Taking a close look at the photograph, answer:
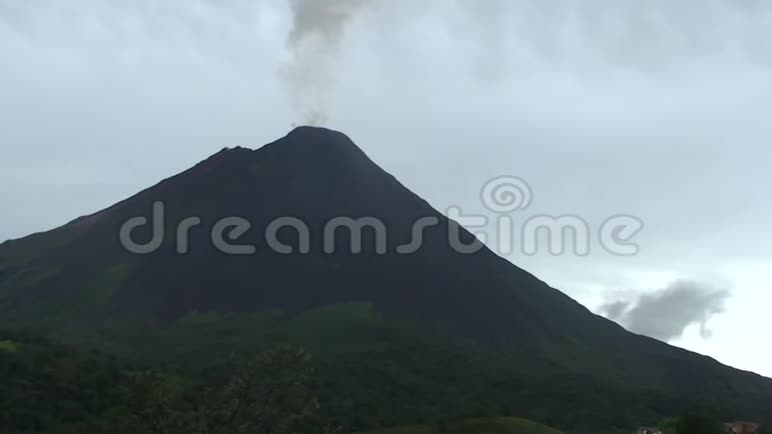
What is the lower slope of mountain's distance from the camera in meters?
97.8

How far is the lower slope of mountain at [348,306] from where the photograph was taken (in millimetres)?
97812

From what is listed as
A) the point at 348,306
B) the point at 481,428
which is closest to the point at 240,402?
the point at 481,428

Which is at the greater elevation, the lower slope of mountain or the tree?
the lower slope of mountain

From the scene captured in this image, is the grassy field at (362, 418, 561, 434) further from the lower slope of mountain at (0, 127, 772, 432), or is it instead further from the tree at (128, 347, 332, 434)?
the tree at (128, 347, 332, 434)

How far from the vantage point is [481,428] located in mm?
69750

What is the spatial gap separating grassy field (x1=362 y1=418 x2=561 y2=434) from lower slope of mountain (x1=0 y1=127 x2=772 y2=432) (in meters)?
4.70

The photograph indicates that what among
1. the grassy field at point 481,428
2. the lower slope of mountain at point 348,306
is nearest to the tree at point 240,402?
the grassy field at point 481,428

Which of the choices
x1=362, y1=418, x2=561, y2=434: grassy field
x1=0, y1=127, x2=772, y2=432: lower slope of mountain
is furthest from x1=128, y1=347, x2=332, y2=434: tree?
x1=0, y1=127, x2=772, y2=432: lower slope of mountain

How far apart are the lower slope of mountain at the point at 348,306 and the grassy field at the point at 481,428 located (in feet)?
15.4

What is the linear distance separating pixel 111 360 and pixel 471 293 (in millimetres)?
56496

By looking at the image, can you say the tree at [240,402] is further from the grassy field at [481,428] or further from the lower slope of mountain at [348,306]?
the lower slope of mountain at [348,306]

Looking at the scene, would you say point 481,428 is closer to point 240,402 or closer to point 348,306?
point 348,306

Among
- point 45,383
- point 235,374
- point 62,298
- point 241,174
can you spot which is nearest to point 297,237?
point 241,174

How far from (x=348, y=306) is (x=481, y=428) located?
5115cm
